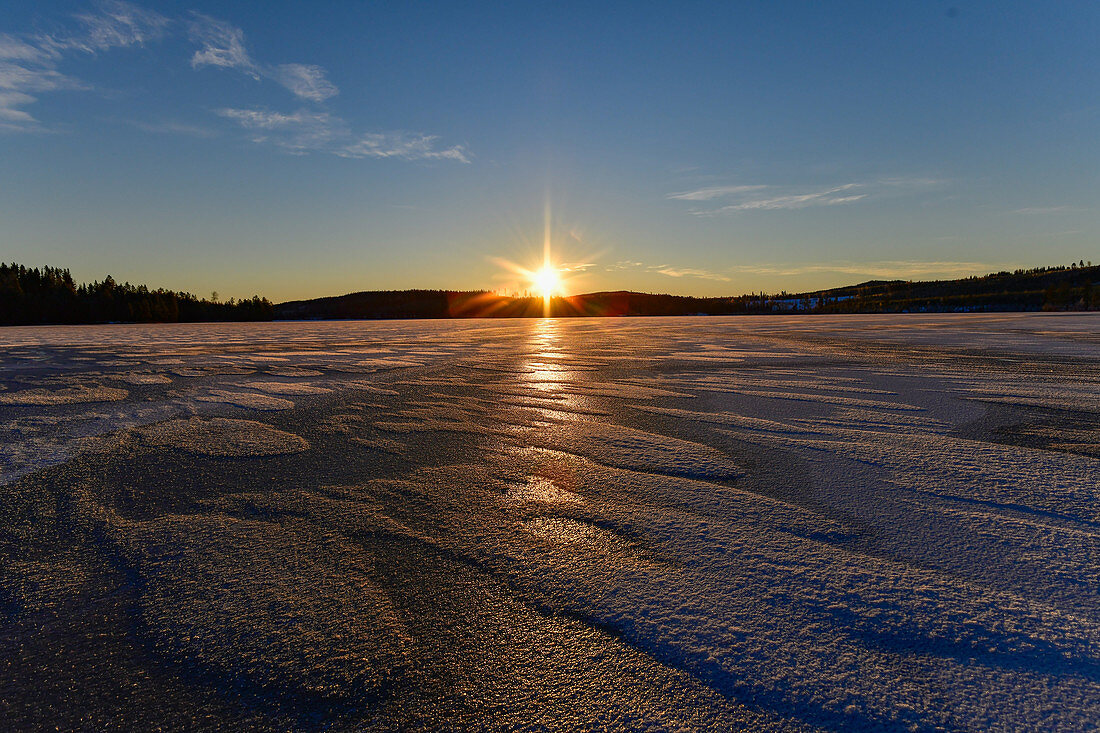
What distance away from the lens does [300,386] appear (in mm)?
7133

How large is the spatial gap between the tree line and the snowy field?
9203 cm

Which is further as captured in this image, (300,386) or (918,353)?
(918,353)

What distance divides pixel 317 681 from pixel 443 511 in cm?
122

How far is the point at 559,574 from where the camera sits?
2041 millimetres

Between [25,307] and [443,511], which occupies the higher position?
[25,307]

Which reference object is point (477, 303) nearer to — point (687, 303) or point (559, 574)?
point (687, 303)

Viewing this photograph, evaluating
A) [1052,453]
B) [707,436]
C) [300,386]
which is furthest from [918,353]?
[300,386]

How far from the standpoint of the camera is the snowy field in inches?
55.4

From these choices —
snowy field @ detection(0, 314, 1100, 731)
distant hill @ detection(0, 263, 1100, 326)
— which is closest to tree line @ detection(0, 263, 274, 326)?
distant hill @ detection(0, 263, 1100, 326)

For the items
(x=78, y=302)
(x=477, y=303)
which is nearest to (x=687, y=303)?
(x=477, y=303)

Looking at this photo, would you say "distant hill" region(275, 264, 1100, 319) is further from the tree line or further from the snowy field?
the snowy field

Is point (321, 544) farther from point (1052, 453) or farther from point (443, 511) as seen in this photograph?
point (1052, 453)

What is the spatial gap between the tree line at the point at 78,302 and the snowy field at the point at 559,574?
92026mm

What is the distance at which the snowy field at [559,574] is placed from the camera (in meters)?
1.41
